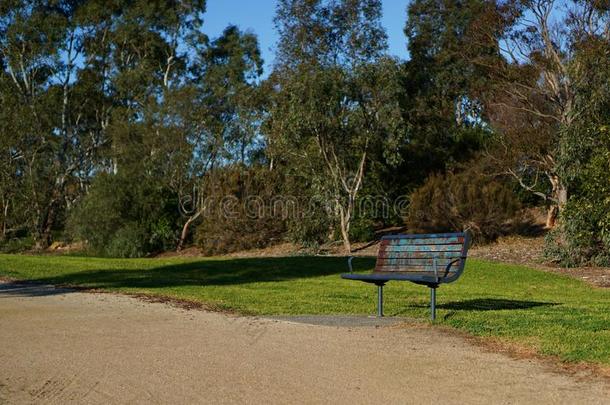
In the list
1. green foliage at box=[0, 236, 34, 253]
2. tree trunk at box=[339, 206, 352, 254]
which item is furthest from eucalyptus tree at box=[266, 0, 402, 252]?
green foliage at box=[0, 236, 34, 253]

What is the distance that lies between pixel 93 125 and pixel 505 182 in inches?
1059

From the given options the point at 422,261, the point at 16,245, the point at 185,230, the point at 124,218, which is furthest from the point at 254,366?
the point at 16,245

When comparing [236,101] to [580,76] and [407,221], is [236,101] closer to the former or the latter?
[407,221]

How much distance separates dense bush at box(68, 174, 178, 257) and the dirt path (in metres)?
23.7

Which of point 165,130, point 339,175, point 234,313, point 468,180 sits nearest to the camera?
point 234,313

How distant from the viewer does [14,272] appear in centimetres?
1736

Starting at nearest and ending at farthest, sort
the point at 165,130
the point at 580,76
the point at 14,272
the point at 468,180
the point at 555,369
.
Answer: the point at 555,369
the point at 14,272
the point at 580,76
the point at 468,180
the point at 165,130

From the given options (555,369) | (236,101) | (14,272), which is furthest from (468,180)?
(555,369)

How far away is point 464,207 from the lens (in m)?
26.7

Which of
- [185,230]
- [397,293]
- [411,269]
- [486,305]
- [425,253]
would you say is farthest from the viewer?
[185,230]

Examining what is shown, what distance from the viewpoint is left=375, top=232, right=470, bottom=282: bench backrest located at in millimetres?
9312

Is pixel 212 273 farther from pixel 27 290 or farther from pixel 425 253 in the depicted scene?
pixel 425 253

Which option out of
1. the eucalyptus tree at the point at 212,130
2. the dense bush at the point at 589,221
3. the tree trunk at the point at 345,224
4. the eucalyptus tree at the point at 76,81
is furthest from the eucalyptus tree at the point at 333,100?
the eucalyptus tree at the point at 76,81

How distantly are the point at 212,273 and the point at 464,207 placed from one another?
37.3 feet
